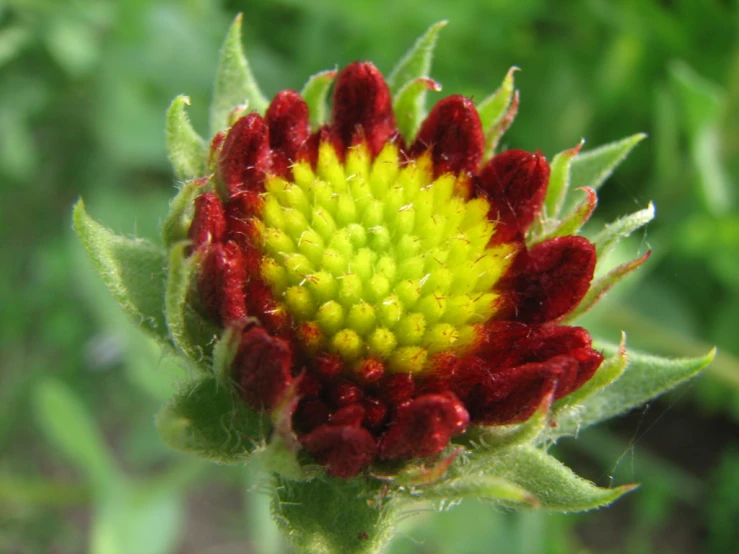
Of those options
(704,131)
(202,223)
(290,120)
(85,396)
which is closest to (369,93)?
(290,120)

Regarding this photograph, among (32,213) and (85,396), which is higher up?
(32,213)

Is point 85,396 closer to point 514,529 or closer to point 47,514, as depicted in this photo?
point 47,514

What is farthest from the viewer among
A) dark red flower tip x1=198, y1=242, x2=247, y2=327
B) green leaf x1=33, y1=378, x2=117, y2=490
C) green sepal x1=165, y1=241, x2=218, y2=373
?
green leaf x1=33, y1=378, x2=117, y2=490

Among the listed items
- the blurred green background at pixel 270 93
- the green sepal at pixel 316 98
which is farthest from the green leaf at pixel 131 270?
the blurred green background at pixel 270 93

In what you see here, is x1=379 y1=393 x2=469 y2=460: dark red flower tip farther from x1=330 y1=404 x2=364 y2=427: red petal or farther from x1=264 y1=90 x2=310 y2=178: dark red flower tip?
x1=264 y1=90 x2=310 y2=178: dark red flower tip

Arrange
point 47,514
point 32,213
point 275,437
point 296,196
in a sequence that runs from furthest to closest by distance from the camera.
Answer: point 32,213
point 47,514
point 296,196
point 275,437

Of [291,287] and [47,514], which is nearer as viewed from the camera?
[291,287]

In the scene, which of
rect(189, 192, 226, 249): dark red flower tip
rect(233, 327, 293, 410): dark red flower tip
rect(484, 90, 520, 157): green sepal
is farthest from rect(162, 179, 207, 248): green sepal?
rect(484, 90, 520, 157): green sepal
